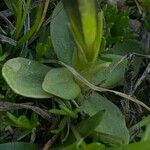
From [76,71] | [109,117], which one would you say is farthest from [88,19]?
[109,117]

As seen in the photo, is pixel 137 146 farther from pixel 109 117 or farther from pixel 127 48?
pixel 127 48

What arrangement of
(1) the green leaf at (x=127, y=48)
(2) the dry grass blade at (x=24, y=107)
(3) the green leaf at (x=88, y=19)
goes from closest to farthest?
(3) the green leaf at (x=88, y=19) < (2) the dry grass blade at (x=24, y=107) < (1) the green leaf at (x=127, y=48)

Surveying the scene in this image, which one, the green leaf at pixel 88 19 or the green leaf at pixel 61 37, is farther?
A: the green leaf at pixel 61 37

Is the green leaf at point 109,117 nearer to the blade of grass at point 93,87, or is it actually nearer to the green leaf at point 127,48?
the blade of grass at point 93,87

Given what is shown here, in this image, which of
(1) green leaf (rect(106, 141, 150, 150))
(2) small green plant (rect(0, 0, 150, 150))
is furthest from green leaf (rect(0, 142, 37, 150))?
(1) green leaf (rect(106, 141, 150, 150))

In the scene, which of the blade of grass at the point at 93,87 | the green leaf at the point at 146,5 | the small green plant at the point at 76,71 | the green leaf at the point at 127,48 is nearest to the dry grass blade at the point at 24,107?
the small green plant at the point at 76,71

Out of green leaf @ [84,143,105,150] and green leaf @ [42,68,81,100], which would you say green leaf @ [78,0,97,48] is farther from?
green leaf @ [84,143,105,150]

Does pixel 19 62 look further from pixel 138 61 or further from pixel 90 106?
pixel 138 61
